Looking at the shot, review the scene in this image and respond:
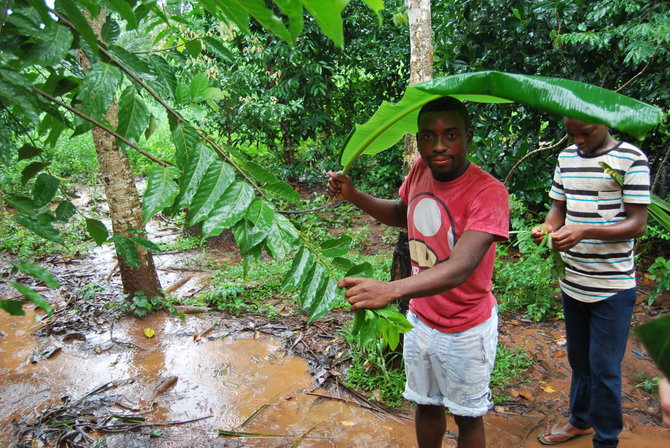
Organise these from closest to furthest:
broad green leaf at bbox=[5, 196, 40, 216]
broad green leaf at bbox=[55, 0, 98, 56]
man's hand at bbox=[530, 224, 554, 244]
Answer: broad green leaf at bbox=[55, 0, 98, 56] < broad green leaf at bbox=[5, 196, 40, 216] < man's hand at bbox=[530, 224, 554, 244]

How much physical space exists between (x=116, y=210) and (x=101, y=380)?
1371 mm

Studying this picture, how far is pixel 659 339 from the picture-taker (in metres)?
0.63

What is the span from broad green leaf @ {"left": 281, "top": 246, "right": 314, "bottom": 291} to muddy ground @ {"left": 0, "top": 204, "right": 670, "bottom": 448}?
5.53 ft

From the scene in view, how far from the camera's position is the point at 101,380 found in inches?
124

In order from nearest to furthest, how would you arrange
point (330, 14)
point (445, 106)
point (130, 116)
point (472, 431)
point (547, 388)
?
point (330, 14)
point (130, 116)
point (445, 106)
point (472, 431)
point (547, 388)

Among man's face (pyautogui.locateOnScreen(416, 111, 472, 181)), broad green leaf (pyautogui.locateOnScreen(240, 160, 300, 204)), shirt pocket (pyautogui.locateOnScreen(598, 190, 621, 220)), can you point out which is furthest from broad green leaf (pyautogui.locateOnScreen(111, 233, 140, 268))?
shirt pocket (pyautogui.locateOnScreen(598, 190, 621, 220))

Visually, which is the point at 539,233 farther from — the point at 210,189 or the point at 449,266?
the point at 210,189

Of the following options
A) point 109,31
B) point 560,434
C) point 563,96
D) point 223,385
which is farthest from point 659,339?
point 223,385

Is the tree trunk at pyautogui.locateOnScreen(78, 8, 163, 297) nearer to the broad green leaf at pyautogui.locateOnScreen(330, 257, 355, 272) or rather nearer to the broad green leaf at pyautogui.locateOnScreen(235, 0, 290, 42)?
the broad green leaf at pyautogui.locateOnScreen(330, 257, 355, 272)

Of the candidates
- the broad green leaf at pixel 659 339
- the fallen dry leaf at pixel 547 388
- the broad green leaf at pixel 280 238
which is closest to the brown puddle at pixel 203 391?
the fallen dry leaf at pixel 547 388

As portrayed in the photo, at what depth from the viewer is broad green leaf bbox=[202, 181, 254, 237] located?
104cm

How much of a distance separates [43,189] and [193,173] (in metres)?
0.42

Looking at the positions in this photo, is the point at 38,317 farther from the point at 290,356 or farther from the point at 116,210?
the point at 290,356

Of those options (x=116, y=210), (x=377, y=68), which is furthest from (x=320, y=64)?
(x=116, y=210)
